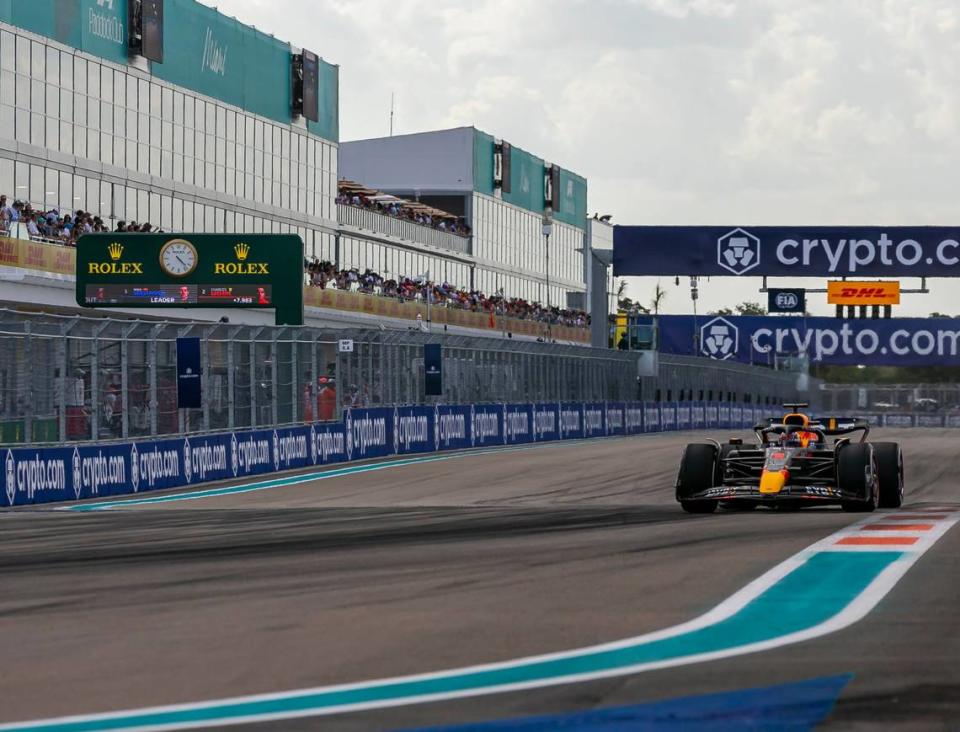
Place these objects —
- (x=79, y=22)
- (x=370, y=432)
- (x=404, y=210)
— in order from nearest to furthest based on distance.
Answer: (x=370, y=432)
(x=79, y=22)
(x=404, y=210)

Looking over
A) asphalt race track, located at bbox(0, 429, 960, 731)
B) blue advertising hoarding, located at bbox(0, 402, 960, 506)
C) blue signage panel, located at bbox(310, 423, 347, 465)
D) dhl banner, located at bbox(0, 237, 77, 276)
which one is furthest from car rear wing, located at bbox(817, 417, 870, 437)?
dhl banner, located at bbox(0, 237, 77, 276)

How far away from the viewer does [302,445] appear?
28984 millimetres

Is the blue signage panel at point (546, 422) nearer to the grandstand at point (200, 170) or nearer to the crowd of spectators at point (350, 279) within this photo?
the crowd of spectators at point (350, 279)

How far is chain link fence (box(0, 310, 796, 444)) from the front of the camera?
21.1 m

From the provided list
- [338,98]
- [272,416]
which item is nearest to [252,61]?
[338,98]

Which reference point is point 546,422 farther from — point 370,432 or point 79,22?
point 79,22

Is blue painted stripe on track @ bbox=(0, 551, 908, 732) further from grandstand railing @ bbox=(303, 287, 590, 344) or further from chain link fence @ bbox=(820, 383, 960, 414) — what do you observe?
chain link fence @ bbox=(820, 383, 960, 414)

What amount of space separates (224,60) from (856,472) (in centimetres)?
4968

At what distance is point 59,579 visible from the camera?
1080 cm

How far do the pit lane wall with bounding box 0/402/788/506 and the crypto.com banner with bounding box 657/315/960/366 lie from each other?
2047 centimetres

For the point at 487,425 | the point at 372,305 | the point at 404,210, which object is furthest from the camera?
the point at 404,210

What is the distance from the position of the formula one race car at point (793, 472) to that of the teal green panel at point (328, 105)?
55671mm

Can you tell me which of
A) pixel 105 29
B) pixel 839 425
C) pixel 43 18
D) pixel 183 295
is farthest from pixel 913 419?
pixel 839 425

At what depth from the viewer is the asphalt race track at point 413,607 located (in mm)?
6406
